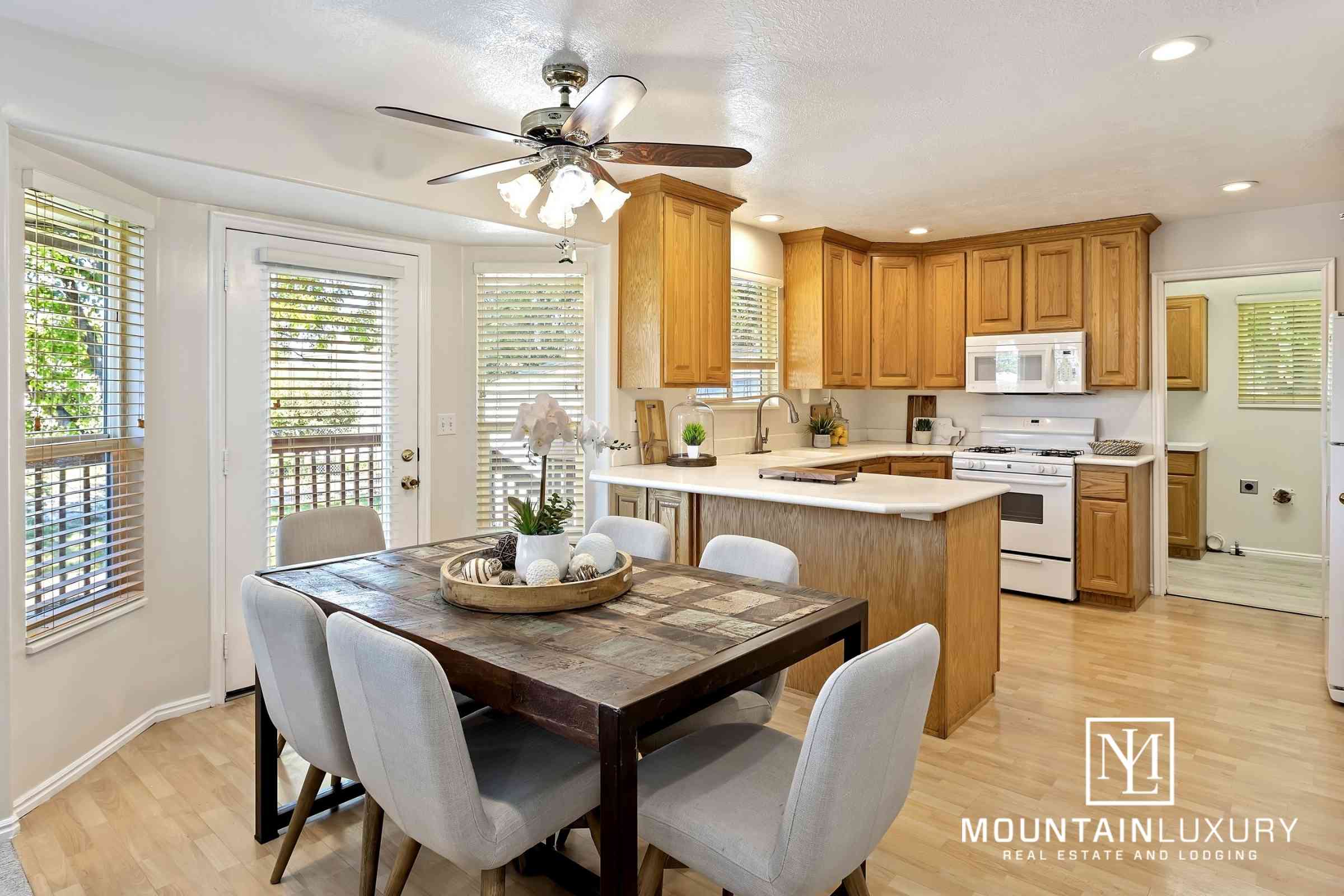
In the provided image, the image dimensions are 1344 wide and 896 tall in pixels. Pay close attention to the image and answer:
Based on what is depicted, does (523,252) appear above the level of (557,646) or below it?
above

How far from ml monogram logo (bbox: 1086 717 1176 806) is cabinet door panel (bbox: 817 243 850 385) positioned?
2.82 metres

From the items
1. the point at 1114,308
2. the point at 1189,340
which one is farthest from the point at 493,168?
the point at 1189,340

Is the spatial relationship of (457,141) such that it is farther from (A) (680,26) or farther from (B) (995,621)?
(B) (995,621)

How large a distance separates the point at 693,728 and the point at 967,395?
179 inches

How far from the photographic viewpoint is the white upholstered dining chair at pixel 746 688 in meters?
1.99

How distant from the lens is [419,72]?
8.61 ft

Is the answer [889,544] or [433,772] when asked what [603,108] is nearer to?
[433,772]

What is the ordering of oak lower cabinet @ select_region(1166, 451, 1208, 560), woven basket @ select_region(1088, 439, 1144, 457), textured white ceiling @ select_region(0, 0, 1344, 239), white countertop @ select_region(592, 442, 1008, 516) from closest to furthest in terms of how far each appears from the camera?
textured white ceiling @ select_region(0, 0, 1344, 239) → white countertop @ select_region(592, 442, 1008, 516) → woven basket @ select_region(1088, 439, 1144, 457) → oak lower cabinet @ select_region(1166, 451, 1208, 560)

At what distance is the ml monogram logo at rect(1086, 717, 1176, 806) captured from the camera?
250 centimetres

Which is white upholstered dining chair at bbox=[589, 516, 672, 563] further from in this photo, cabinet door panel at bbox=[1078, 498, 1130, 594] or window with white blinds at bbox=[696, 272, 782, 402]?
cabinet door panel at bbox=[1078, 498, 1130, 594]

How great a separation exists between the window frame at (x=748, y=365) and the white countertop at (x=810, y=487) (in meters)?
0.41

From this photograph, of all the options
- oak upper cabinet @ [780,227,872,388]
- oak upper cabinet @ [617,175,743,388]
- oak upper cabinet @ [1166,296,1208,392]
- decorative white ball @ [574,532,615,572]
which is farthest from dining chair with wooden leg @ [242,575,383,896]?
oak upper cabinet @ [1166,296,1208,392]

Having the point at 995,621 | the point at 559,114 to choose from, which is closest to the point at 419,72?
the point at 559,114

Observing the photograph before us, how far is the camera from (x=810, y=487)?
10.7 ft
